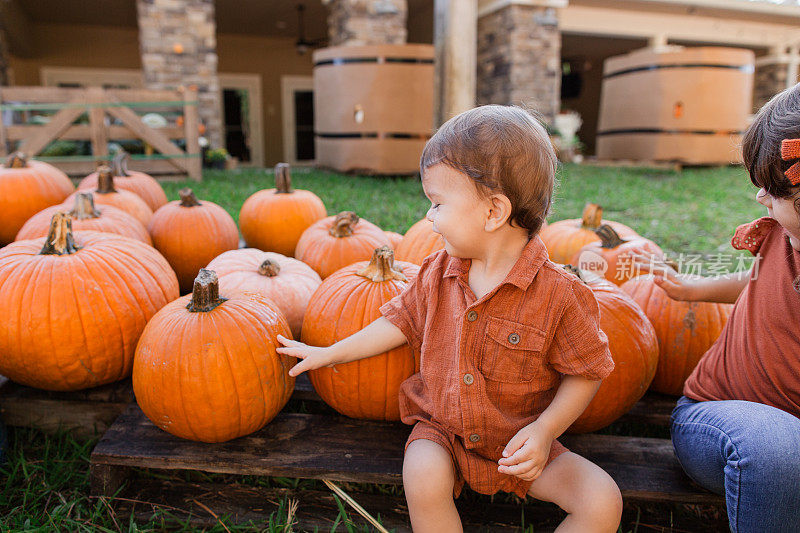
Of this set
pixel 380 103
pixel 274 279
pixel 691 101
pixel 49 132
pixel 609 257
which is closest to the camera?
pixel 274 279

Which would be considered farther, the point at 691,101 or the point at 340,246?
the point at 691,101

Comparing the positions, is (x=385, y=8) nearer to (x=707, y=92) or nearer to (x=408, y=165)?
(x=408, y=165)

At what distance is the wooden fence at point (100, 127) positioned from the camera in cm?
618

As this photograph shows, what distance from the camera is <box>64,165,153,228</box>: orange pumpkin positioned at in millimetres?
2654

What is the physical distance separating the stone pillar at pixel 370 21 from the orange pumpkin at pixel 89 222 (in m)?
6.41

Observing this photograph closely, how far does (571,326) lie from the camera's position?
4.11 ft

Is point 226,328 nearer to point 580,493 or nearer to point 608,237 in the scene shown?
point 580,493

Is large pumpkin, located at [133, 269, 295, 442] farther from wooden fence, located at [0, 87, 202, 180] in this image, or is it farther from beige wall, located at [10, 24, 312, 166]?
beige wall, located at [10, 24, 312, 166]

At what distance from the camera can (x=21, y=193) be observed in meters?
2.79

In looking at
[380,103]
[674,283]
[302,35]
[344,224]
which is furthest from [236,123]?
[674,283]

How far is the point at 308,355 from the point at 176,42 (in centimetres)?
764

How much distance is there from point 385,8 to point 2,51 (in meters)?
6.34


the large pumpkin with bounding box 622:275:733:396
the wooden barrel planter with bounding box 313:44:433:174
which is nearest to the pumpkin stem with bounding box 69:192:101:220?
the large pumpkin with bounding box 622:275:733:396

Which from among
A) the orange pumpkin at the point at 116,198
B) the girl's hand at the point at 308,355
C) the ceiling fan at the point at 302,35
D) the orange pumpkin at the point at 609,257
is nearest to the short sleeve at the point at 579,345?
the girl's hand at the point at 308,355
